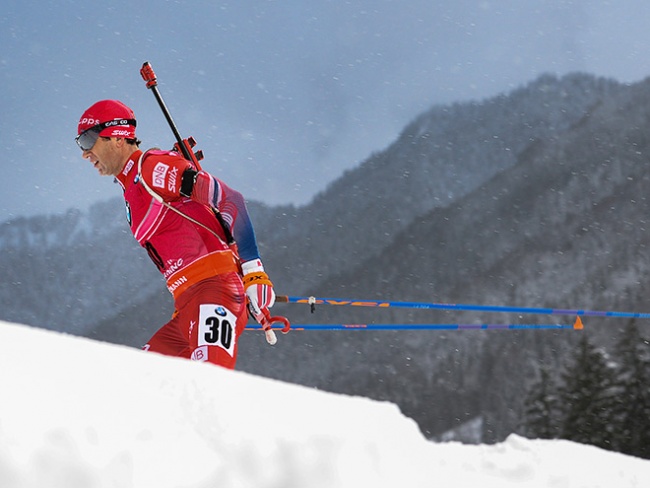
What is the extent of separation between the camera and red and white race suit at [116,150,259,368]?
4.52 metres

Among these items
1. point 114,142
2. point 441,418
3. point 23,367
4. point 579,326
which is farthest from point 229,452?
point 441,418

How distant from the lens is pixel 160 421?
2020 mm

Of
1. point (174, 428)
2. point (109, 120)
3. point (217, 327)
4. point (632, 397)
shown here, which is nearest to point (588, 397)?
point (632, 397)

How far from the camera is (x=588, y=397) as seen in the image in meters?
35.7

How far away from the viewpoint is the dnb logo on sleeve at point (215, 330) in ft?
14.0

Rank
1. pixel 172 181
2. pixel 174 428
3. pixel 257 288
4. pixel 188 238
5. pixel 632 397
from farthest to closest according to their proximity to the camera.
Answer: pixel 632 397, pixel 188 238, pixel 172 181, pixel 257 288, pixel 174 428

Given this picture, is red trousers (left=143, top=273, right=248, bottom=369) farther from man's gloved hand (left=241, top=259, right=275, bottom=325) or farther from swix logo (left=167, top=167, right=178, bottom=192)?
swix logo (left=167, top=167, right=178, bottom=192)

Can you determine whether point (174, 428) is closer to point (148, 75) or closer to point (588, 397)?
point (148, 75)

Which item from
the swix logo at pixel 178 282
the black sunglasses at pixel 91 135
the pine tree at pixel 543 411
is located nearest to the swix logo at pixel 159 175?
the black sunglasses at pixel 91 135

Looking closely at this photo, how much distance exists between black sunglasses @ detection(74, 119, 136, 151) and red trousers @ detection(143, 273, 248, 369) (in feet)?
3.61

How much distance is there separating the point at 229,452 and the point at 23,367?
58 cm

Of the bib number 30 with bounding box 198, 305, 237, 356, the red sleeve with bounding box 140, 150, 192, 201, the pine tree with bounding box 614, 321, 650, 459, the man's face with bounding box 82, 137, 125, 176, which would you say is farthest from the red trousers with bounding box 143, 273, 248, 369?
the pine tree with bounding box 614, 321, 650, 459

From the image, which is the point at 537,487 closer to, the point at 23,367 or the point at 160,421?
the point at 160,421

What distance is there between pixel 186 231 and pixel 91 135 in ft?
2.75
